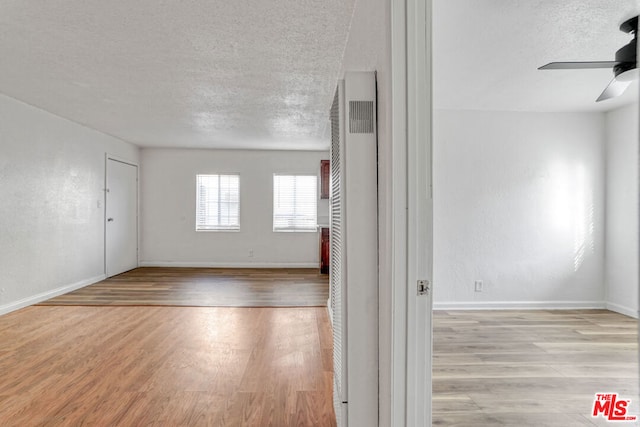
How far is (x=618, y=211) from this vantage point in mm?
4395

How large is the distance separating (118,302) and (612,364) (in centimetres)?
520

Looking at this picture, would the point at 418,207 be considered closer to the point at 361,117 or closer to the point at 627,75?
the point at 361,117

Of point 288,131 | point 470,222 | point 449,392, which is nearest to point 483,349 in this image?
point 449,392

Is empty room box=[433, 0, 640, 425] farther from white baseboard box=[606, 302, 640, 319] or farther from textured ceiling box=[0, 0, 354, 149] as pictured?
textured ceiling box=[0, 0, 354, 149]

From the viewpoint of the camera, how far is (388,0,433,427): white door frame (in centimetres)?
131

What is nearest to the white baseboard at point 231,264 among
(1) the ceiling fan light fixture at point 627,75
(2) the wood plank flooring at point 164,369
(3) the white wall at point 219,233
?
(3) the white wall at point 219,233

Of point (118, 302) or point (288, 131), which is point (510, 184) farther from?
point (118, 302)

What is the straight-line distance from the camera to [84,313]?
13.6 ft

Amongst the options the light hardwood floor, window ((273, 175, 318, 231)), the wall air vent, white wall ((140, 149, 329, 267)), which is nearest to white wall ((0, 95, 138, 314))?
the light hardwood floor

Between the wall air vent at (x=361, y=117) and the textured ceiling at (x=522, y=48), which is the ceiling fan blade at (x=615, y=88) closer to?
the textured ceiling at (x=522, y=48)

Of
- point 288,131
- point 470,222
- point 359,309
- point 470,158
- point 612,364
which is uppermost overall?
point 288,131

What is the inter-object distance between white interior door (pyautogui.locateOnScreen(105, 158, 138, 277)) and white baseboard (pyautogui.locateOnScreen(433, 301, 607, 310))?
5465 millimetres

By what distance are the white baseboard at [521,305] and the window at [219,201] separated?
463 cm

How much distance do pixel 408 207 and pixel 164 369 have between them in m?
2.37
